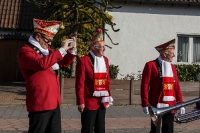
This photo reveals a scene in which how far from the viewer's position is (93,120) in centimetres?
540

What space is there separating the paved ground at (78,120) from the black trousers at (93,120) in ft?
7.35

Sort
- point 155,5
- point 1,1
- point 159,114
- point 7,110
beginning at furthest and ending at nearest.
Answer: point 1,1
point 155,5
point 7,110
point 159,114

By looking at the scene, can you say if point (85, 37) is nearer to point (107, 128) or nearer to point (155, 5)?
point (155, 5)

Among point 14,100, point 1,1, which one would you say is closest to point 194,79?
point 14,100

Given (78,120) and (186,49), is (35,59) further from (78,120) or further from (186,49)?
(186,49)

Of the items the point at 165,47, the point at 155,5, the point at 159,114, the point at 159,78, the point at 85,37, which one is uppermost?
the point at 155,5

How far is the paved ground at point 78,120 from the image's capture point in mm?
7886

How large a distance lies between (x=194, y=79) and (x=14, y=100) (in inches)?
282

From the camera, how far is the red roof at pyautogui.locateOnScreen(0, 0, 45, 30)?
18766mm

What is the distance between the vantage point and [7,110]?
10.0m

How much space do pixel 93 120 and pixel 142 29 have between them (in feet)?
32.4

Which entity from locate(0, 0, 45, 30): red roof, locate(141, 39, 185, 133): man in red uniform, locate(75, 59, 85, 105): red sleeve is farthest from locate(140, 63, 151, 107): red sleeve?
locate(0, 0, 45, 30): red roof

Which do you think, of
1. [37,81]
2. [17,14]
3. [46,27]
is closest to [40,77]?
[37,81]

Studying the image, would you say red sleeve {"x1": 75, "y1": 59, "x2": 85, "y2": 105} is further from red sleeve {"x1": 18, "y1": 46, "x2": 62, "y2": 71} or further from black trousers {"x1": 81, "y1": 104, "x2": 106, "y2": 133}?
red sleeve {"x1": 18, "y1": 46, "x2": 62, "y2": 71}
